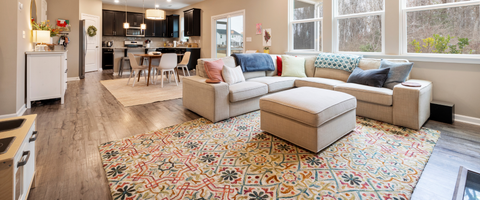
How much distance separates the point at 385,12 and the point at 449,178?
287cm

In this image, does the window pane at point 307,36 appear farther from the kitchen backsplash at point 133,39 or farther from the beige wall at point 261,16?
the kitchen backsplash at point 133,39

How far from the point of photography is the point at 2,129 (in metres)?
1.30

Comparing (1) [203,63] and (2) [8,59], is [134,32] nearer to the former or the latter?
(2) [8,59]

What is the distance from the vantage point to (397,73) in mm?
3137

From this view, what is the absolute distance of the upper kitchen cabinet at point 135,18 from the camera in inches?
382

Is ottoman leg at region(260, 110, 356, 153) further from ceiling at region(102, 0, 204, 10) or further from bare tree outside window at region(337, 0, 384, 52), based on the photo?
ceiling at region(102, 0, 204, 10)

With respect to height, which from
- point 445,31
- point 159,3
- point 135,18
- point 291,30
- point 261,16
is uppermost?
point 159,3

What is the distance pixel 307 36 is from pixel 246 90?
2566 millimetres

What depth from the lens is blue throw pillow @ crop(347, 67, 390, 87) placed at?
314 centimetres

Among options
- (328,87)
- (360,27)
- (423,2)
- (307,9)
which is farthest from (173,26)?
(423,2)

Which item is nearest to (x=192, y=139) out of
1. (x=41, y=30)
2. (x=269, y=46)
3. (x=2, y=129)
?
(x=2, y=129)

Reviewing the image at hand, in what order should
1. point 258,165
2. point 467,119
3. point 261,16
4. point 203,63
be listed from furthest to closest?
1. point 261,16
2. point 203,63
3. point 467,119
4. point 258,165

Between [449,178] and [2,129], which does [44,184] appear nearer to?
[2,129]

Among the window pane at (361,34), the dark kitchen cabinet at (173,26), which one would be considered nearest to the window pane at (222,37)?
the dark kitchen cabinet at (173,26)
